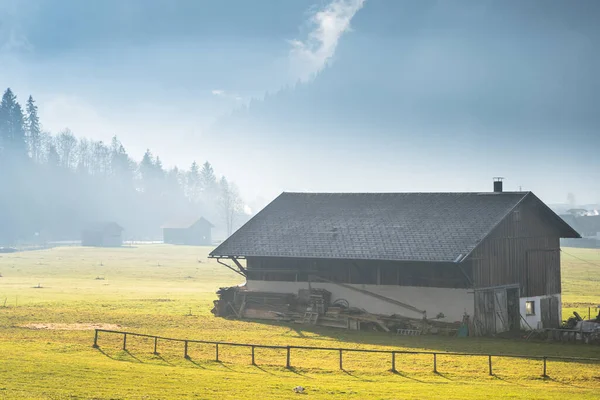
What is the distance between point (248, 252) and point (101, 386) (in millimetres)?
24717

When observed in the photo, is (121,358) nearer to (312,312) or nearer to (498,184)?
(312,312)

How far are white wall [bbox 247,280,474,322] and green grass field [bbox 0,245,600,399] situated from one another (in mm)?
2160

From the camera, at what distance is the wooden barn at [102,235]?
154 metres

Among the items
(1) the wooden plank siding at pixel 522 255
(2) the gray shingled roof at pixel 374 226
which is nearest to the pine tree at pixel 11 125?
(2) the gray shingled roof at pixel 374 226

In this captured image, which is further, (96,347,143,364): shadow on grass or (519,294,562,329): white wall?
(519,294,562,329): white wall

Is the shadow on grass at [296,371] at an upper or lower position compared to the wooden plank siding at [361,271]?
lower

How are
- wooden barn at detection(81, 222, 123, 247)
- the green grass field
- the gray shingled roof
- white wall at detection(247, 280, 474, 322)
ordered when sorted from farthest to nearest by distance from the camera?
wooden barn at detection(81, 222, 123, 247)
the gray shingled roof
white wall at detection(247, 280, 474, 322)
the green grass field

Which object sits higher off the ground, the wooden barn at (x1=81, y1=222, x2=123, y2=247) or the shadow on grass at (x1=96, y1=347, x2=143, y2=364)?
the wooden barn at (x1=81, y1=222, x2=123, y2=247)

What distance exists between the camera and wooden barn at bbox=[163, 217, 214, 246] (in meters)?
176

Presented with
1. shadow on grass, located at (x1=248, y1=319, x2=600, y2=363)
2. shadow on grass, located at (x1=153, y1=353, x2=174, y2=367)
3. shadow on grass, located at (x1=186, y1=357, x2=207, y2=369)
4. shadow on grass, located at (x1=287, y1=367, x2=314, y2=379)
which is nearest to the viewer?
shadow on grass, located at (x1=287, y1=367, x2=314, y2=379)

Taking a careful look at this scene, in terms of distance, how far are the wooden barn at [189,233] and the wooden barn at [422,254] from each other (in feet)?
410

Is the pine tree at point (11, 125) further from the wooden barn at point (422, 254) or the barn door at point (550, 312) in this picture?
the barn door at point (550, 312)

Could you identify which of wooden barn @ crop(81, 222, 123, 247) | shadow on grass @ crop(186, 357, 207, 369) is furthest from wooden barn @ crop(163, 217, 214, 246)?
shadow on grass @ crop(186, 357, 207, 369)

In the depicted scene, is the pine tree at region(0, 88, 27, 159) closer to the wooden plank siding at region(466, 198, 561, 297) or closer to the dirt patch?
the dirt patch
